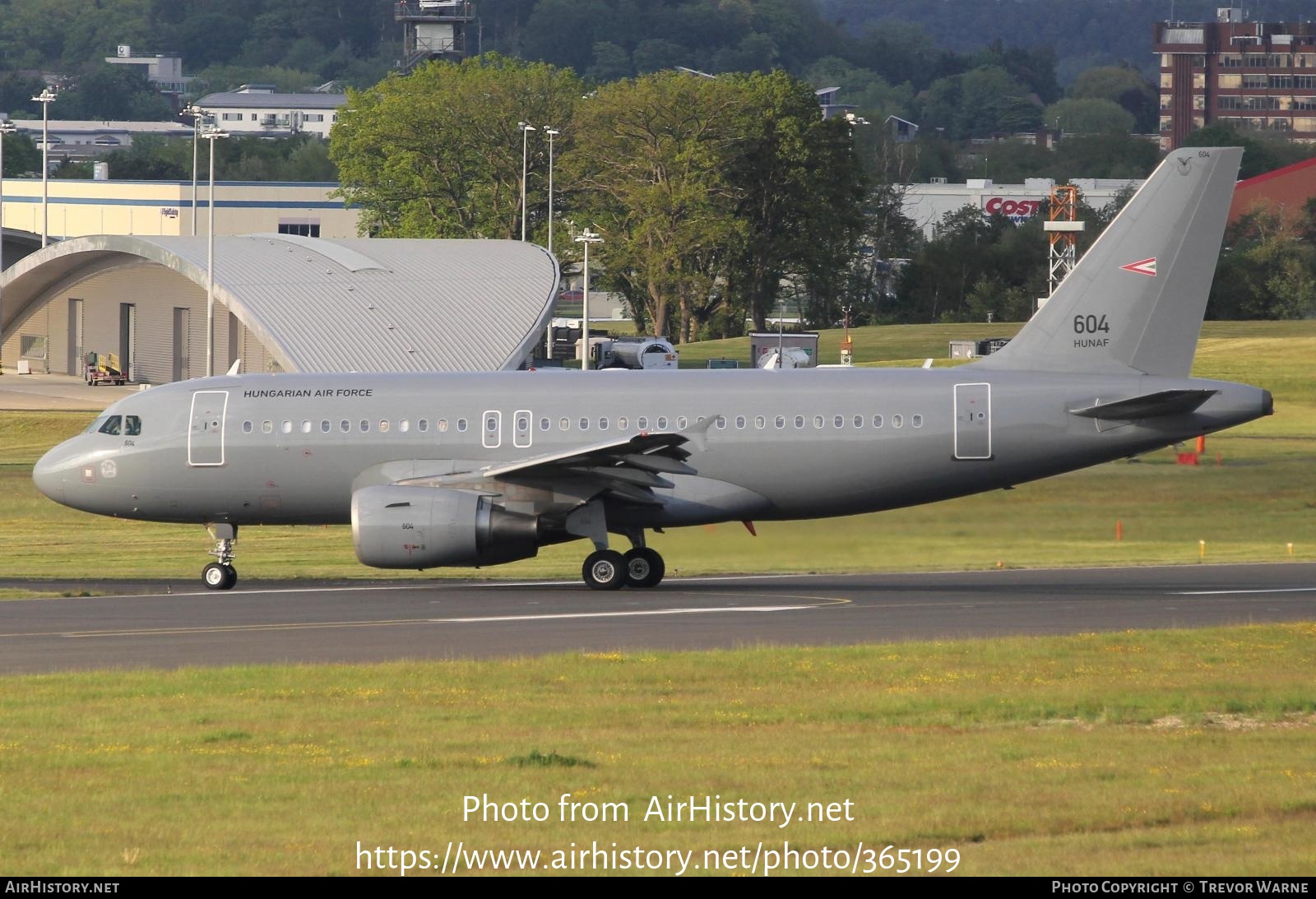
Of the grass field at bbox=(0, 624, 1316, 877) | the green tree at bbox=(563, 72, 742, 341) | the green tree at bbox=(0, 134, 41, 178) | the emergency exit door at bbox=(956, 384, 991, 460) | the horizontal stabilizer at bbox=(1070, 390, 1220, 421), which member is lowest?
the grass field at bbox=(0, 624, 1316, 877)

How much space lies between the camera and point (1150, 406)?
28062 millimetres

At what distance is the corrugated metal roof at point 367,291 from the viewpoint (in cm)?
6844

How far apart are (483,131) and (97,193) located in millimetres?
27979

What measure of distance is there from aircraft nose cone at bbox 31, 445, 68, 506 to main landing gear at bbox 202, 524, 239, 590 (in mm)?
2620

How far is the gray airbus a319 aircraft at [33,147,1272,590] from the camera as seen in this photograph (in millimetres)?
28516

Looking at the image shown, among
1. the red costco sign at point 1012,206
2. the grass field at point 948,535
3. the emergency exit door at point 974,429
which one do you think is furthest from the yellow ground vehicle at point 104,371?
the red costco sign at point 1012,206

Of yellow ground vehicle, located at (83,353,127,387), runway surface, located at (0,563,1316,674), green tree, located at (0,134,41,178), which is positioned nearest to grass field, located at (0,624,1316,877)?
runway surface, located at (0,563,1316,674)

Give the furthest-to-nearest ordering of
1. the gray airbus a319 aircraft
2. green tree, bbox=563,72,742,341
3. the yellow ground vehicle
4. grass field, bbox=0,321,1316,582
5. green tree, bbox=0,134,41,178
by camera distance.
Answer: green tree, bbox=0,134,41,178 → green tree, bbox=563,72,742,341 → the yellow ground vehicle → grass field, bbox=0,321,1316,582 → the gray airbus a319 aircraft

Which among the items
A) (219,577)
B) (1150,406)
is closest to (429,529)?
(219,577)

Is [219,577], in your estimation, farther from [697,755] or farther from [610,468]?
[697,755]

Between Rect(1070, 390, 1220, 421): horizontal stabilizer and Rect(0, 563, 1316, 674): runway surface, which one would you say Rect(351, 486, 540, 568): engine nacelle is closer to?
Rect(0, 563, 1316, 674): runway surface

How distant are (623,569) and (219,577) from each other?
658cm

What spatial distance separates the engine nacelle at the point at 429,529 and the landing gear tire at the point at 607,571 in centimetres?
162

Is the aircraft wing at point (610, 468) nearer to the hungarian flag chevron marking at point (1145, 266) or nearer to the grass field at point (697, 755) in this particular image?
the grass field at point (697, 755)
